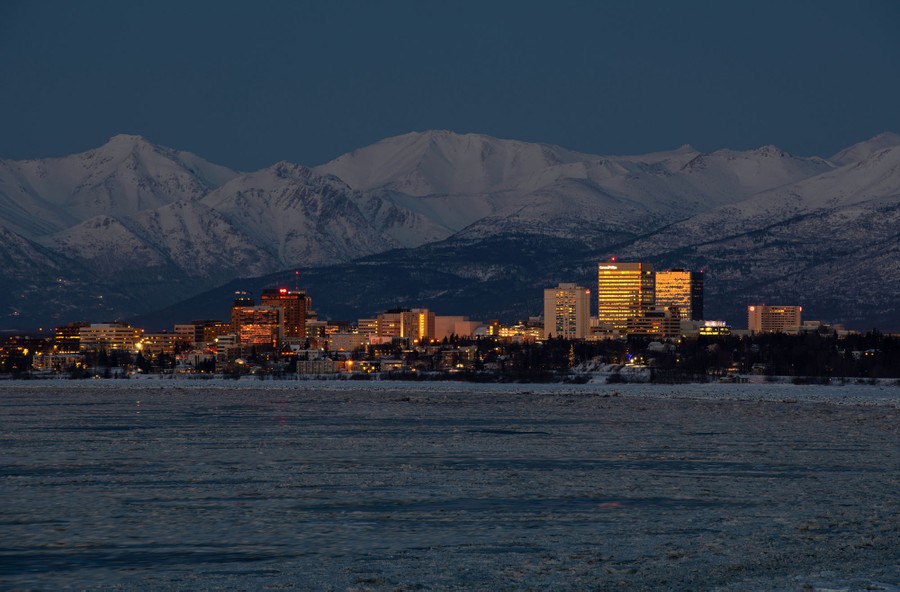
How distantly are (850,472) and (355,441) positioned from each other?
2901cm

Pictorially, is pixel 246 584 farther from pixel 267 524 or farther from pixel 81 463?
pixel 81 463

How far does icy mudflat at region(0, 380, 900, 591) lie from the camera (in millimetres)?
40188

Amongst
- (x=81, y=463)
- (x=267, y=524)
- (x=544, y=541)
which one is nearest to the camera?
(x=544, y=541)

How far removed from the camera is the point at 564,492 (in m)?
56.5

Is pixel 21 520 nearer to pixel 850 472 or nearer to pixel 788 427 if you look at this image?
pixel 850 472

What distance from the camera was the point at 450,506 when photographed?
52344 mm

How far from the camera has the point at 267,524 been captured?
158 ft

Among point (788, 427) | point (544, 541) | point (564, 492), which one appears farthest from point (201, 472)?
point (788, 427)

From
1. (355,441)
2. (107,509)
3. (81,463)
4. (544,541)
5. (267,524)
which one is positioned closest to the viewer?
(544,541)

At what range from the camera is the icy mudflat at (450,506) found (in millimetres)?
40188

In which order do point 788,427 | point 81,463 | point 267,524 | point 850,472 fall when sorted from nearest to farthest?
point 267,524
point 850,472
point 81,463
point 788,427

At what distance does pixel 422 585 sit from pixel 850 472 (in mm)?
29640

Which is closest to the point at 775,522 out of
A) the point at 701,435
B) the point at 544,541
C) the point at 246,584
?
the point at 544,541

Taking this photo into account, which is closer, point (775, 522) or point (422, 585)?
point (422, 585)
